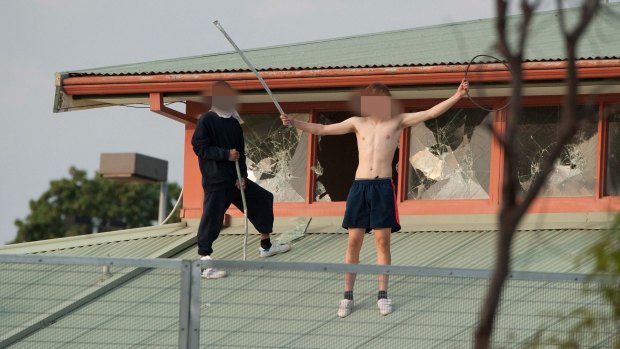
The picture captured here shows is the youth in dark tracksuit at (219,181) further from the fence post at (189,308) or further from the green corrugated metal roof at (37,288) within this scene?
the fence post at (189,308)

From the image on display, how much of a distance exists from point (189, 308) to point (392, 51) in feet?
20.8

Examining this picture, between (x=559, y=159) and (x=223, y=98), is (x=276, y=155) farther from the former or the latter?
(x=559, y=159)

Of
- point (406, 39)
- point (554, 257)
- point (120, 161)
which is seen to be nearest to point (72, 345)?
point (554, 257)

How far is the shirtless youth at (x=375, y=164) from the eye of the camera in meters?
9.61

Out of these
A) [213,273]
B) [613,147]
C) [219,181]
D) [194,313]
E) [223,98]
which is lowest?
[194,313]

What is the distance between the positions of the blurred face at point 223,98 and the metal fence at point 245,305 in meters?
3.18

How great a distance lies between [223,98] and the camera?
1091 centimetres

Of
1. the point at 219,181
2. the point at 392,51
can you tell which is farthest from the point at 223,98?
the point at 392,51

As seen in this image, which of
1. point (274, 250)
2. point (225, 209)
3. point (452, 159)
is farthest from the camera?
point (452, 159)

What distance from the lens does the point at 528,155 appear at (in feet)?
37.7

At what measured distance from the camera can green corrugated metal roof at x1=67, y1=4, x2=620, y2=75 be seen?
12062mm

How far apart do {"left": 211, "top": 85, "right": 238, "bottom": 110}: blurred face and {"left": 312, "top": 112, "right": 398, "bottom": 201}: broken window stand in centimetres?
155

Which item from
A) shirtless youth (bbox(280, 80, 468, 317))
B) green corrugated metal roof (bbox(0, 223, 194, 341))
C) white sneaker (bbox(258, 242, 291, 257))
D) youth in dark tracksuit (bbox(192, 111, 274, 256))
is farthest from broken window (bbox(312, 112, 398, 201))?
green corrugated metal roof (bbox(0, 223, 194, 341))

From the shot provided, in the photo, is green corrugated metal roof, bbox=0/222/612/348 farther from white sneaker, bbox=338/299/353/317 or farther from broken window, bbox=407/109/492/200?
broken window, bbox=407/109/492/200
